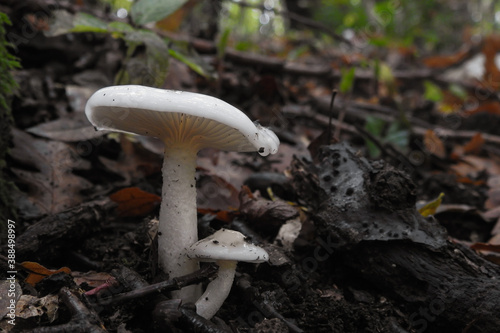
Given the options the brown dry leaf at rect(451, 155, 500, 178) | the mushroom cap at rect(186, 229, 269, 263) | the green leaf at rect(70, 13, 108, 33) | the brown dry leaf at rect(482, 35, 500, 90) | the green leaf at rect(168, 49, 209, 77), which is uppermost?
the brown dry leaf at rect(482, 35, 500, 90)

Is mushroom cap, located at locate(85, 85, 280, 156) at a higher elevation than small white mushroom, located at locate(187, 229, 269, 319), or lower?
higher

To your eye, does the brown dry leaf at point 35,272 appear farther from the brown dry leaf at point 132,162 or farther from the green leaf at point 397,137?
the green leaf at point 397,137

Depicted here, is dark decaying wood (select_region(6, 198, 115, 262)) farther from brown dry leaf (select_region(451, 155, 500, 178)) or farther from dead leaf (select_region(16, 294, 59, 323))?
brown dry leaf (select_region(451, 155, 500, 178))

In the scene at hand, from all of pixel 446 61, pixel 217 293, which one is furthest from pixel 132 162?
pixel 446 61

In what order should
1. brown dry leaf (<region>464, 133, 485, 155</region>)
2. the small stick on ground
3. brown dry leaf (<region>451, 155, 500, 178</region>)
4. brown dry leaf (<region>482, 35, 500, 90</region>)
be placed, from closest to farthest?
the small stick on ground, brown dry leaf (<region>451, 155, 500, 178</region>), brown dry leaf (<region>464, 133, 485, 155</region>), brown dry leaf (<region>482, 35, 500, 90</region>)

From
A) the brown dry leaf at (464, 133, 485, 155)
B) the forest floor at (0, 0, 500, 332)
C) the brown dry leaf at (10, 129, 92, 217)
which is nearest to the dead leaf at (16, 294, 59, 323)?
the forest floor at (0, 0, 500, 332)

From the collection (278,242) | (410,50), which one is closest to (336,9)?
(410,50)

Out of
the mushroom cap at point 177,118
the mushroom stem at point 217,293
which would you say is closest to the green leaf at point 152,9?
the mushroom cap at point 177,118
